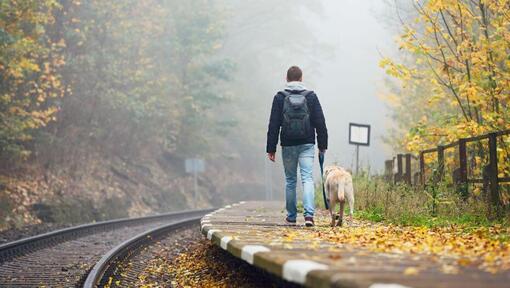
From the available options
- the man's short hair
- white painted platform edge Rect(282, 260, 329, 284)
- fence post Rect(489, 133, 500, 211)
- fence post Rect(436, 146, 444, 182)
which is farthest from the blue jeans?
white painted platform edge Rect(282, 260, 329, 284)

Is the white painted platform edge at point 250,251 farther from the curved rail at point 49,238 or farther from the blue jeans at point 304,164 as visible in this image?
the curved rail at point 49,238

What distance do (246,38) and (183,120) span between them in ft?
46.1

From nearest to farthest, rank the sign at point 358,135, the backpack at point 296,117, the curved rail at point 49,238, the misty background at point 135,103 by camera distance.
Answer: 1. the backpack at point 296,117
2. the curved rail at point 49,238
3. the sign at point 358,135
4. the misty background at point 135,103

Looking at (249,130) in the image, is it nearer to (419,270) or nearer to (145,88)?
(145,88)

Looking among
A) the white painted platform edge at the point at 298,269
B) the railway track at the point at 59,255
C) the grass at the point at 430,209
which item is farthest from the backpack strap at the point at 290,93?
the white painted platform edge at the point at 298,269

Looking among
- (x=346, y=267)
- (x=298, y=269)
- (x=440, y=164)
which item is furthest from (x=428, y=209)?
(x=298, y=269)

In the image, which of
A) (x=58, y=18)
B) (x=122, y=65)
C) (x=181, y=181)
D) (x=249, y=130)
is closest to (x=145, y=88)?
(x=122, y=65)

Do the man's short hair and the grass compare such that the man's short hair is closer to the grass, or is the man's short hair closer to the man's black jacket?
the man's black jacket

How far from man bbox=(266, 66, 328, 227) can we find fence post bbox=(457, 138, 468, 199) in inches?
138

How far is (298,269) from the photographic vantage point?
4.38m

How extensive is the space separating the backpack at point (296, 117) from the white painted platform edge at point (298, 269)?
4620 mm

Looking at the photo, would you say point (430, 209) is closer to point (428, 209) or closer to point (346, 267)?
point (428, 209)

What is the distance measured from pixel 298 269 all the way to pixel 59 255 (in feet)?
31.3

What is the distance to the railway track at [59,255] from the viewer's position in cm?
1011
